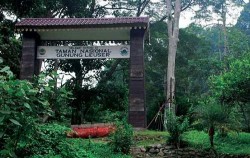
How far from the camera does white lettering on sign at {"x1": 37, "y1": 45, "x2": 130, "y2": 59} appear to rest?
14859 millimetres

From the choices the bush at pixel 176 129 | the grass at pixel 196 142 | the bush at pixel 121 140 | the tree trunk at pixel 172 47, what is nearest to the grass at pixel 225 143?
the grass at pixel 196 142

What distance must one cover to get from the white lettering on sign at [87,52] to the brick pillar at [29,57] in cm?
47

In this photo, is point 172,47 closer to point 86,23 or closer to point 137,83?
point 137,83

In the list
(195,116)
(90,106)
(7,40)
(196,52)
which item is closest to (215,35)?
(196,52)

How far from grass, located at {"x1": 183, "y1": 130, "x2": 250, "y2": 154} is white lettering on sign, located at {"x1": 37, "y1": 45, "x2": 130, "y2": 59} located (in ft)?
14.6

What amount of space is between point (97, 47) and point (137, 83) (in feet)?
7.79

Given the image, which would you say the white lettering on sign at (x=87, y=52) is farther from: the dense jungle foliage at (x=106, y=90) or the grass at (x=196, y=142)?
the grass at (x=196, y=142)

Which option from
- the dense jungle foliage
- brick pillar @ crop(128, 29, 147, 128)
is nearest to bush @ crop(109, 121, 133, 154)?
the dense jungle foliage

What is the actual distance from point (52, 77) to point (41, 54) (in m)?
10.6

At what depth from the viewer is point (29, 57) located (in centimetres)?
1509

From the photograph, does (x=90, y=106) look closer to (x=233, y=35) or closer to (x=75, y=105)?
(x=75, y=105)

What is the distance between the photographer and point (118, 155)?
9289mm

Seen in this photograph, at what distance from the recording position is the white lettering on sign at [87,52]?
14859 millimetres

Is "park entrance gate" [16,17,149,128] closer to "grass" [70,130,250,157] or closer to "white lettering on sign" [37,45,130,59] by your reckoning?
"white lettering on sign" [37,45,130,59]
